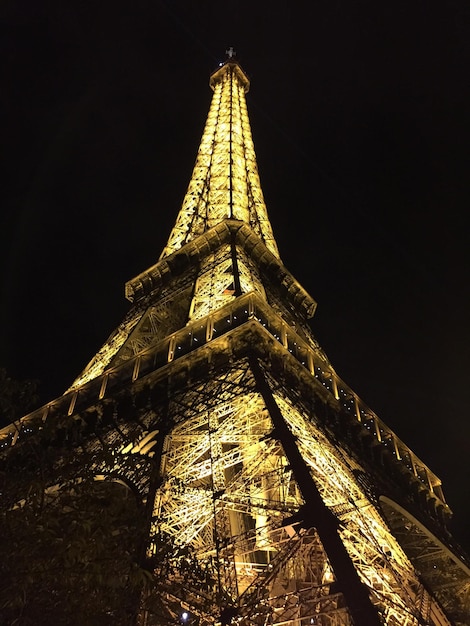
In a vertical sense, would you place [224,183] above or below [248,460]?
above

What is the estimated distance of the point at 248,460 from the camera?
1253cm

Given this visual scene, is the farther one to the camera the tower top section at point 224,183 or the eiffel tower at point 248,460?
the tower top section at point 224,183

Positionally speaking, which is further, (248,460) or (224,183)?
(224,183)

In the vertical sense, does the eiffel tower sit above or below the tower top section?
below

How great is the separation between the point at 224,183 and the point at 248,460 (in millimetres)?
25759

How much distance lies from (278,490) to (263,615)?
3.97 metres

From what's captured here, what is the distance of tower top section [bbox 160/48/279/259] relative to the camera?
32.2 meters

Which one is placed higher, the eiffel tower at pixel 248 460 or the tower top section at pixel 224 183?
the tower top section at pixel 224 183

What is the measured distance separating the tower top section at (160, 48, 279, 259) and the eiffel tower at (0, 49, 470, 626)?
1.48ft

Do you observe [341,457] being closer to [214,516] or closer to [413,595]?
[413,595]

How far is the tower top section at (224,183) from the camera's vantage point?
32.2 m

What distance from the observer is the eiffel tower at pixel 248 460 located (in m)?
8.69

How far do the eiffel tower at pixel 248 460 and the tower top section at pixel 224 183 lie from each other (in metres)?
0.45

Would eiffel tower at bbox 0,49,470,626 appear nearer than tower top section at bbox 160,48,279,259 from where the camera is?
Yes
